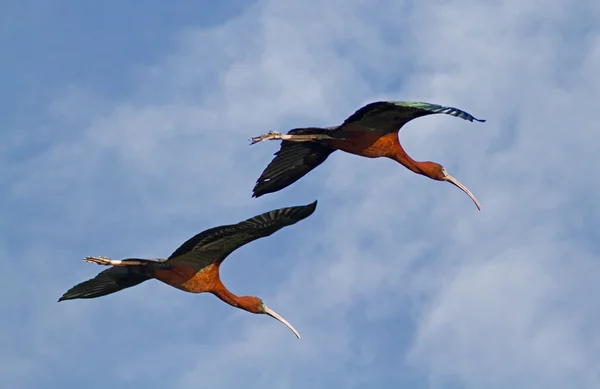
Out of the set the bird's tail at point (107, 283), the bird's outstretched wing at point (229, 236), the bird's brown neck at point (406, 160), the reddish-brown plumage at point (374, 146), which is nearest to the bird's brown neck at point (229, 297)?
the bird's outstretched wing at point (229, 236)

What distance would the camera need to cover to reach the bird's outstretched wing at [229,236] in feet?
99.5

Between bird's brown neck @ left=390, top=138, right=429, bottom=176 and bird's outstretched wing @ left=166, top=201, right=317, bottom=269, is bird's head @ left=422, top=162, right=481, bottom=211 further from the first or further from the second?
bird's outstretched wing @ left=166, top=201, right=317, bottom=269

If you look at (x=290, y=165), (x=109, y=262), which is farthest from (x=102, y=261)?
(x=290, y=165)

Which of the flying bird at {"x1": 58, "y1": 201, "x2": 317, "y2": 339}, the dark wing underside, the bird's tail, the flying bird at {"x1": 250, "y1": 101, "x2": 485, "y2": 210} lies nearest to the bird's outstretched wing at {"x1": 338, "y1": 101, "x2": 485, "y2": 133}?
the flying bird at {"x1": 250, "y1": 101, "x2": 485, "y2": 210}

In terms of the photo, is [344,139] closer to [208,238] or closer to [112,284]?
[208,238]

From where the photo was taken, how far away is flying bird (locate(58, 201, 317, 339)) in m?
30.9

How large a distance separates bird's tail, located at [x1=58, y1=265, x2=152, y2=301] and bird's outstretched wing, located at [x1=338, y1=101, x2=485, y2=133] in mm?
5738

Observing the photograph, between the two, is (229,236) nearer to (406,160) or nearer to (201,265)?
(201,265)

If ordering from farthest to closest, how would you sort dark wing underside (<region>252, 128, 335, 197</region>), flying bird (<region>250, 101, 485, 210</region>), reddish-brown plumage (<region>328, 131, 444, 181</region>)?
dark wing underside (<region>252, 128, 335, 197</region>)
reddish-brown plumage (<region>328, 131, 444, 181</region>)
flying bird (<region>250, 101, 485, 210</region>)

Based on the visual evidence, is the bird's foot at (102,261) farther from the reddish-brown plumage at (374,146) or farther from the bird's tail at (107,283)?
the reddish-brown plumage at (374,146)

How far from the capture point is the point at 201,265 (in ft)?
109

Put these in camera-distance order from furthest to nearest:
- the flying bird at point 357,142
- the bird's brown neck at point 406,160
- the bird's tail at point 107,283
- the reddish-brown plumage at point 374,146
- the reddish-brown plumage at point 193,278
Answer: the bird's tail at point 107,283 < the bird's brown neck at point 406,160 < the reddish-brown plumage at point 374,146 < the reddish-brown plumage at point 193,278 < the flying bird at point 357,142

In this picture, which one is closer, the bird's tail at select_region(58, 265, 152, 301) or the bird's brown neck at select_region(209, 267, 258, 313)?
the bird's brown neck at select_region(209, 267, 258, 313)

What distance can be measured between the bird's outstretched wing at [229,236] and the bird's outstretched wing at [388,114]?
11.1 feet
